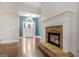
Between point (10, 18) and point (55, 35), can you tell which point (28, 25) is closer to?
point (10, 18)

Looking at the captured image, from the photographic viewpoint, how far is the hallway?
227 cm

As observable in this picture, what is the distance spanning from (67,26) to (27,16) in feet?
2.76

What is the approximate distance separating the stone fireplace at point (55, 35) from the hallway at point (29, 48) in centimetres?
38

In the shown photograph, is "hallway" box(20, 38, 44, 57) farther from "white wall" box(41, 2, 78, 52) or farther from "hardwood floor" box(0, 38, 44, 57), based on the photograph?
"white wall" box(41, 2, 78, 52)

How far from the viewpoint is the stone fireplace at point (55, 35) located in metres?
2.26

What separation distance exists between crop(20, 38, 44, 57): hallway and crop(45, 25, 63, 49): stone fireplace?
1.24 ft

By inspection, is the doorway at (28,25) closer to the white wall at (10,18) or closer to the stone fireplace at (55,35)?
the white wall at (10,18)

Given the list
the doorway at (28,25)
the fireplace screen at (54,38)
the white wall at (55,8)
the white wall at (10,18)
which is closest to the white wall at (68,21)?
the white wall at (55,8)

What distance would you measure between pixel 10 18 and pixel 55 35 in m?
1.05

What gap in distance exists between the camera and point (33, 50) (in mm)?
2381

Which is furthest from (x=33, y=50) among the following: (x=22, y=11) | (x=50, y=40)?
(x=22, y=11)

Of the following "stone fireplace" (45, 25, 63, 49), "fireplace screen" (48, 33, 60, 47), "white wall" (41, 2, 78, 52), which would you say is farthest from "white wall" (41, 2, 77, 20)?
"fireplace screen" (48, 33, 60, 47)

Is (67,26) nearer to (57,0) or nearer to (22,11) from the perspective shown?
(57,0)

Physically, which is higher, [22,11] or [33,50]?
[22,11]
